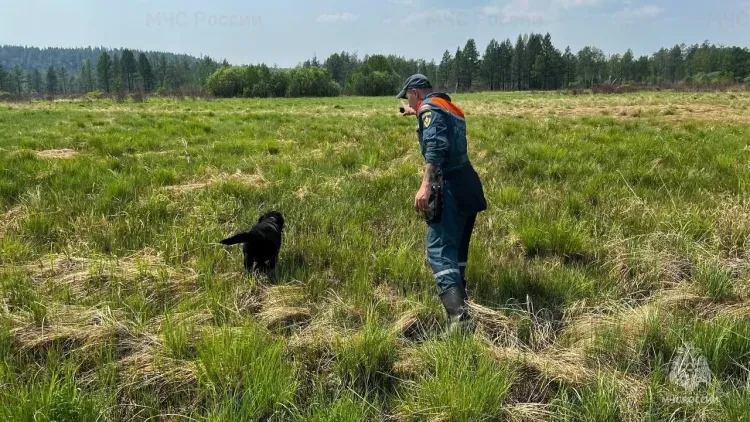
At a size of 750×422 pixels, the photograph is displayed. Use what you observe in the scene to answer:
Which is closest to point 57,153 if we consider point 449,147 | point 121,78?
point 449,147

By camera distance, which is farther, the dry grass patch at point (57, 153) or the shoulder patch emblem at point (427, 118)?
the dry grass patch at point (57, 153)

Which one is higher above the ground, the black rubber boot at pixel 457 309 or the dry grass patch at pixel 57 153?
the dry grass patch at pixel 57 153

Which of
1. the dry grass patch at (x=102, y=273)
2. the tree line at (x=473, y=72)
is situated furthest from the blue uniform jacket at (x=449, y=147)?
the tree line at (x=473, y=72)

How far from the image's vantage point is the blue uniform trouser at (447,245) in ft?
10.9

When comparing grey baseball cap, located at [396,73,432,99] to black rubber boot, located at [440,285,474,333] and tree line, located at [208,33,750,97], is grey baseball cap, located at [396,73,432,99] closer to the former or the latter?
black rubber boot, located at [440,285,474,333]

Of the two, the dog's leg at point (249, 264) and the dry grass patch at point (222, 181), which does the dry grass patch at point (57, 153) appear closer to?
the dry grass patch at point (222, 181)

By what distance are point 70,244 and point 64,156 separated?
5492 millimetres

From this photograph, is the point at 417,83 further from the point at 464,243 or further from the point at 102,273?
the point at 102,273

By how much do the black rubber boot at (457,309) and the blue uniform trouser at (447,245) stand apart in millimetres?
48

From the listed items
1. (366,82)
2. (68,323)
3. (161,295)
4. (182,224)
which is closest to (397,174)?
(182,224)

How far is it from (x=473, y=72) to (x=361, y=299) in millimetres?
135960

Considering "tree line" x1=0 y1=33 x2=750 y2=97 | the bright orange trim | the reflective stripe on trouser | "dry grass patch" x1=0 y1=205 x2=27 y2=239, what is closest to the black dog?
the reflective stripe on trouser

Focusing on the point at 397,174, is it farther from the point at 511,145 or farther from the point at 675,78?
the point at 675,78

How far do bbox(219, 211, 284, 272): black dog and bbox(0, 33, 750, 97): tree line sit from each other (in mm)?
91562
